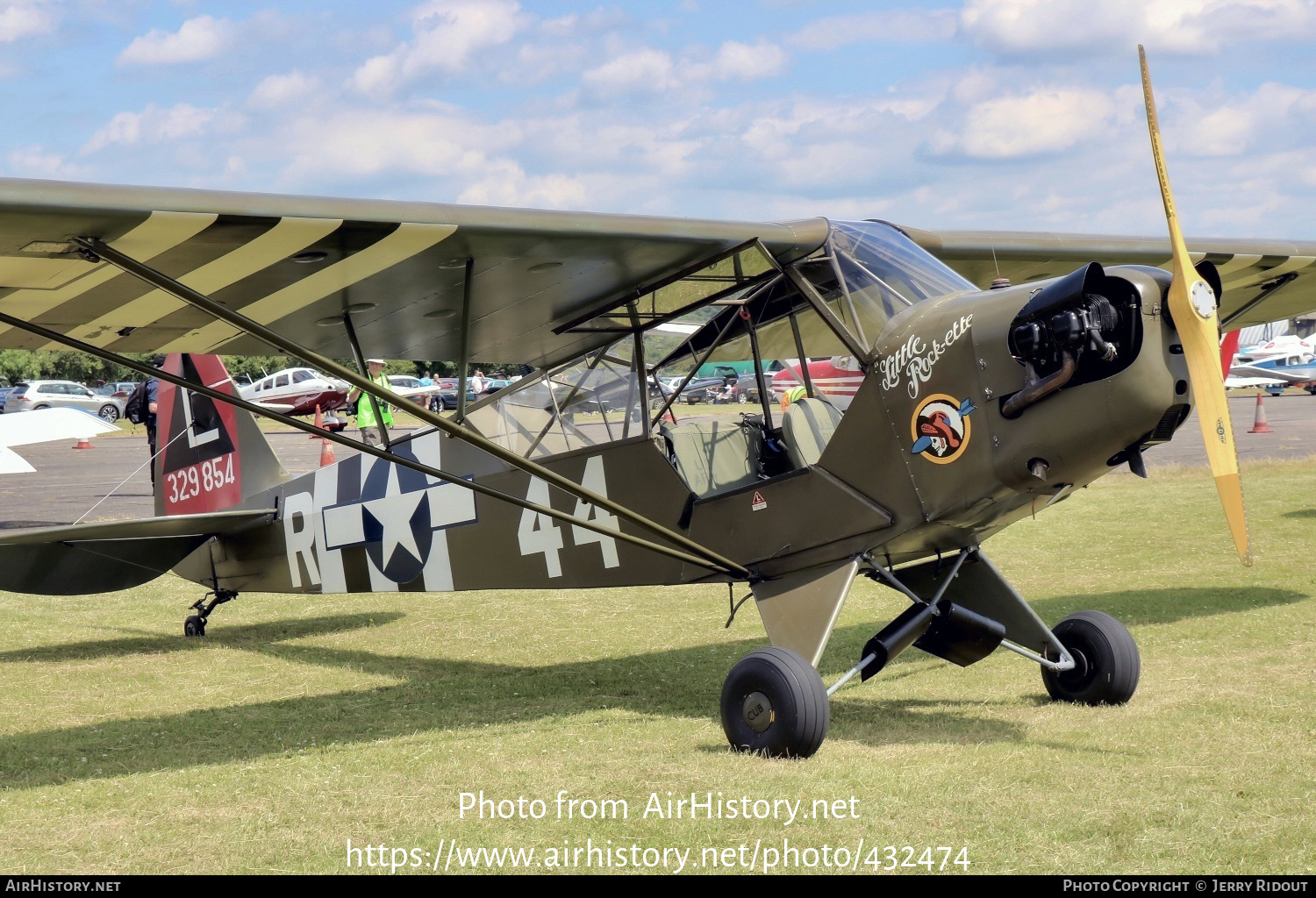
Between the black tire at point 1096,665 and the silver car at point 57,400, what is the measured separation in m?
45.6

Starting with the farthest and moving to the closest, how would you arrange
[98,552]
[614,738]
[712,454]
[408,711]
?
[98,552] < [408,711] < [712,454] < [614,738]

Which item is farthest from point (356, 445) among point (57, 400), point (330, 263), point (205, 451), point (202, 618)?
point (57, 400)

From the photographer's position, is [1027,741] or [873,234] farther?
[873,234]

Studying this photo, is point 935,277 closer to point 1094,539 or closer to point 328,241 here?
point 328,241

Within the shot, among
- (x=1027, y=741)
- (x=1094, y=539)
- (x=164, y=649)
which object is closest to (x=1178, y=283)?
(x=1027, y=741)

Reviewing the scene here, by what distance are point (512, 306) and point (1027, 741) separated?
11.7 ft

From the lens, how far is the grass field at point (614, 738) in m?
4.39

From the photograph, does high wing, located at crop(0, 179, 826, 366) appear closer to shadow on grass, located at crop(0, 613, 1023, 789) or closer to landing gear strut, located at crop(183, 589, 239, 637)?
shadow on grass, located at crop(0, 613, 1023, 789)

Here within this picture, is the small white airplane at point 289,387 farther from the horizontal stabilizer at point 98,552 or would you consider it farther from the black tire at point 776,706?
the black tire at point 776,706

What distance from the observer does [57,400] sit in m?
47.9

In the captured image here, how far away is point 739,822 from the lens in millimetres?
4531

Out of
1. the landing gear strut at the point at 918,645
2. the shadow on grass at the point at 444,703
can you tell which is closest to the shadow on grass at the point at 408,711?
the shadow on grass at the point at 444,703

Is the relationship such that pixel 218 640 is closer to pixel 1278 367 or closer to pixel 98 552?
pixel 98 552

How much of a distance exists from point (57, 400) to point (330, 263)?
4777cm
